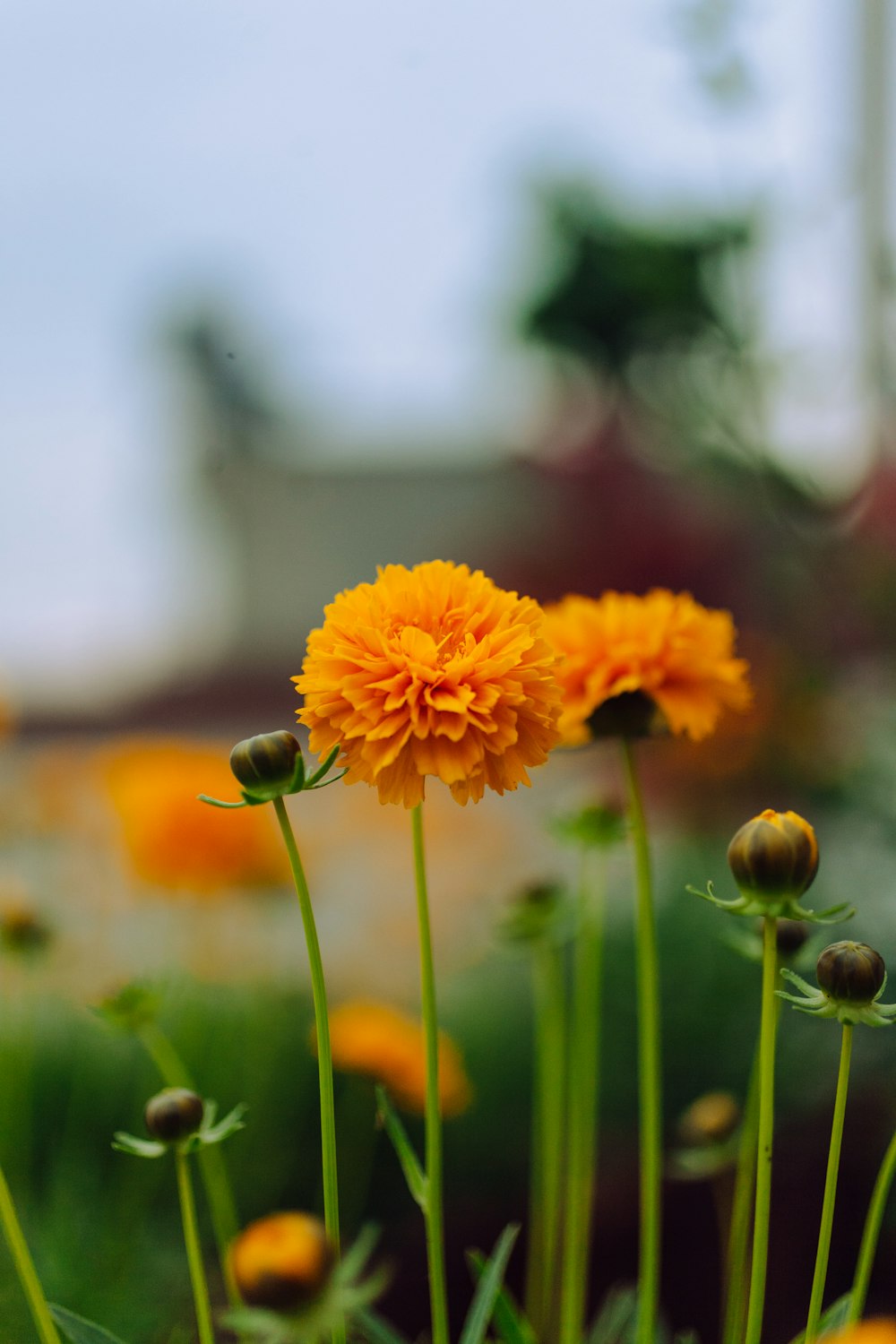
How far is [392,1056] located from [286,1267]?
0.57 meters

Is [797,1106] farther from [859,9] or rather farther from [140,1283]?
[859,9]

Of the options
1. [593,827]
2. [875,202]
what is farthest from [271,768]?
[875,202]

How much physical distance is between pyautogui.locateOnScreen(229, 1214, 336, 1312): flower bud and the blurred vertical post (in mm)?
1205

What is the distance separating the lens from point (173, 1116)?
16.6 inches

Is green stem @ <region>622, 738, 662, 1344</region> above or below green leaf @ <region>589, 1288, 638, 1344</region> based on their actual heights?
above

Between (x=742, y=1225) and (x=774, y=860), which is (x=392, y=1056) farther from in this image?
(x=774, y=860)

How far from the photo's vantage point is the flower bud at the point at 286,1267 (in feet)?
0.94

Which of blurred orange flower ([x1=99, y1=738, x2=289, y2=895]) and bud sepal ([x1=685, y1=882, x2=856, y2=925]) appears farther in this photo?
blurred orange flower ([x1=99, y1=738, x2=289, y2=895])

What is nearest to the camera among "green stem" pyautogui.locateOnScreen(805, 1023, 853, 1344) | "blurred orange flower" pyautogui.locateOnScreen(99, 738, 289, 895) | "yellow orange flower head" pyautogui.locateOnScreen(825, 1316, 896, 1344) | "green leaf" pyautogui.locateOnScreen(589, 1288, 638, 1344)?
"yellow orange flower head" pyautogui.locateOnScreen(825, 1316, 896, 1344)

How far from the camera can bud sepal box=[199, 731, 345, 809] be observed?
38cm

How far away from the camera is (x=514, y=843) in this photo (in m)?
1.85

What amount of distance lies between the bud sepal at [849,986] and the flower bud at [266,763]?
170 millimetres

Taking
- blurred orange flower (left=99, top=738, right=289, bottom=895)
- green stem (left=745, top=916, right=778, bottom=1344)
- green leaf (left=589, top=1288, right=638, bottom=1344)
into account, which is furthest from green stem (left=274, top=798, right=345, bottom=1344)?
blurred orange flower (left=99, top=738, right=289, bottom=895)

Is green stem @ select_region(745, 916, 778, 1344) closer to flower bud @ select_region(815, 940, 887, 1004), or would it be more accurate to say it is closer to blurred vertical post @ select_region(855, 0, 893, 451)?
flower bud @ select_region(815, 940, 887, 1004)
